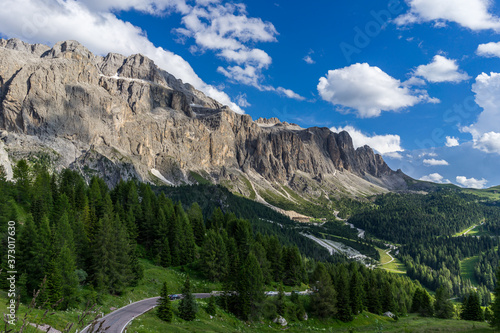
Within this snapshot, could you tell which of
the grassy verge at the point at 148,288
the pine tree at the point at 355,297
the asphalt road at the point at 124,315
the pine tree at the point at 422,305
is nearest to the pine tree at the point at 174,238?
the grassy verge at the point at 148,288

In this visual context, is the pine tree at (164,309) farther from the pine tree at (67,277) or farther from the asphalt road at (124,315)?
the pine tree at (67,277)

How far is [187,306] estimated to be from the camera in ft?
156

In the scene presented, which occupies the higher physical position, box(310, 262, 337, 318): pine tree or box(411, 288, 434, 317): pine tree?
box(310, 262, 337, 318): pine tree

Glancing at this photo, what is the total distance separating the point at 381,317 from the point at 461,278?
151 metres

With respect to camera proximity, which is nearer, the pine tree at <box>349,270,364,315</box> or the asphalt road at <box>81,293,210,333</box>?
the asphalt road at <box>81,293,210,333</box>

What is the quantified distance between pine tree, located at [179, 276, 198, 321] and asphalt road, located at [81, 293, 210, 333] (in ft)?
16.8

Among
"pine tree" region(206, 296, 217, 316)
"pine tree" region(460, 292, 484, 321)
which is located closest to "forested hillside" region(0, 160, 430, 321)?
"pine tree" region(206, 296, 217, 316)

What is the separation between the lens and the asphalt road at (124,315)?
37500mm

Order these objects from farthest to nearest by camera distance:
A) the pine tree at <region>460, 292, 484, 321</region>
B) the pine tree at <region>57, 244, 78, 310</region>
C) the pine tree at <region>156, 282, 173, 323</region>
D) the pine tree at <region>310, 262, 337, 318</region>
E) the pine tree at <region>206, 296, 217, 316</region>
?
the pine tree at <region>460, 292, 484, 321</region> < the pine tree at <region>310, 262, 337, 318</region> < the pine tree at <region>206, 296, 217, 316</region> < the pine tree at <region>156, 282, 173, 323</region> < the pine tree at <region>57, 244, 78, 310</region>

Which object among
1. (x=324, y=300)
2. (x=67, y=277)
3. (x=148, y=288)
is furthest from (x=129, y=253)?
(x=324, y=300)

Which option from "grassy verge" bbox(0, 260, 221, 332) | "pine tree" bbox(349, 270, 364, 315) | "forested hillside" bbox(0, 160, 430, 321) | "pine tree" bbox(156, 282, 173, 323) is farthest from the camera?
"pine tree" bbox(349, 270, 364, 315)

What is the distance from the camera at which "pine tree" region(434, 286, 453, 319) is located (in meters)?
85.7

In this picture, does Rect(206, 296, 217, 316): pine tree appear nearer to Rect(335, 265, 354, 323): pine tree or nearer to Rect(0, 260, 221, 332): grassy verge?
Rect(0, 260, 221, 332): grassy verge

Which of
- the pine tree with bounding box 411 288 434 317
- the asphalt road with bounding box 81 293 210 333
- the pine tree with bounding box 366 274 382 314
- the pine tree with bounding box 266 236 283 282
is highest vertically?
the pine tree with bounding box 266 236 283 282
